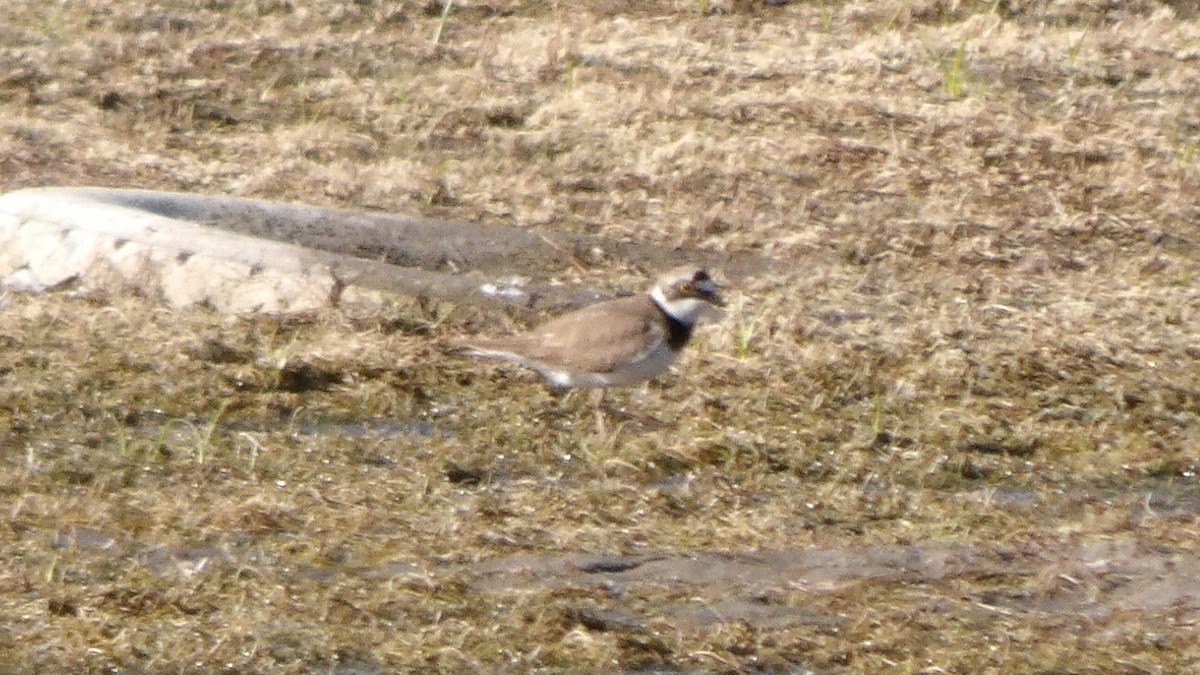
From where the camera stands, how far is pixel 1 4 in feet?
37.0

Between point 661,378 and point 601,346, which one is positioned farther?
point 661,378

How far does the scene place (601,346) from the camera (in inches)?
256

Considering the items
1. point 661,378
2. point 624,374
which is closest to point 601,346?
point 624,374

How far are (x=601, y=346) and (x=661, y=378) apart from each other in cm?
54

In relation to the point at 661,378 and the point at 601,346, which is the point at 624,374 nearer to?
the point at 601,346

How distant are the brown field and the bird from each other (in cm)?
14

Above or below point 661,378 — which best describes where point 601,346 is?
above

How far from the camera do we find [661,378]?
22.9ft

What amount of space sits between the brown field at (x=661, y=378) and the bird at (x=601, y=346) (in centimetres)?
14

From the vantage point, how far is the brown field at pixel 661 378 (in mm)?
4887

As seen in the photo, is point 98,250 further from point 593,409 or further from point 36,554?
point 36,554

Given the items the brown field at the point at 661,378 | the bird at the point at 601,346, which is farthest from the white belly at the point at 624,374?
the brown field at the point at 661,378

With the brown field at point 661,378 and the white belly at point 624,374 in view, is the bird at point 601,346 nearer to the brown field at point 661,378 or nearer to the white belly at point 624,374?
the white belly at point 624,374

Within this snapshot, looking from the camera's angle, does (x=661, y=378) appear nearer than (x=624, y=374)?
No
